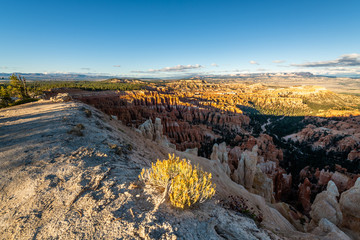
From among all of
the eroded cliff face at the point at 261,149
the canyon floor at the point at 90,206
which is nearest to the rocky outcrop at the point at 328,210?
the eroded cliff face at the point at 261,149

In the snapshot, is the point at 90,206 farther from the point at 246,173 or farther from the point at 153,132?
the point at 153,132

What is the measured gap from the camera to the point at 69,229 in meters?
2.81

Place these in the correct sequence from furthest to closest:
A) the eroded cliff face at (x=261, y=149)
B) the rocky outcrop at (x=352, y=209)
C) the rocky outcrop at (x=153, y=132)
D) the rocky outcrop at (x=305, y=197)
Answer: the rocky outcrop at (x=153, y=132) < the rocky outcrop at (x=305, y=197) < the eroded cliff face at (x=261, y=149) < the rocky outcrop at (x=352, y=209)

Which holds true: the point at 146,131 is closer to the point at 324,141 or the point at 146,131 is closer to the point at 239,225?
the point at 239,225

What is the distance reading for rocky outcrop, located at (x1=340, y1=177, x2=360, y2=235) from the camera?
8.38 metres

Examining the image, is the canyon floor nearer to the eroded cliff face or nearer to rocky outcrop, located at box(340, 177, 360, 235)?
rocky outcrop, located at box(340, 177, 360, 235)

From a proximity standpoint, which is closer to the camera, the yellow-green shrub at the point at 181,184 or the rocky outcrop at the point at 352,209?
the yellow-green shrub at the point at 181,184

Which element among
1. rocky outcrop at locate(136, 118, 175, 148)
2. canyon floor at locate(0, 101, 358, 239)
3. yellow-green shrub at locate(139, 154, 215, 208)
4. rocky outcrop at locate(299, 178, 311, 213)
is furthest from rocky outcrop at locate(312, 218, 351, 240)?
rocky outcrop at locate(299, 178, 311, 213)

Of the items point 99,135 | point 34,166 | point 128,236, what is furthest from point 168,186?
point 99,135

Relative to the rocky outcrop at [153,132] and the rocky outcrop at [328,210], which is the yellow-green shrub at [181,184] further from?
the rocky outcrop at [153,132]

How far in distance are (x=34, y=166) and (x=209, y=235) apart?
17.5 ft

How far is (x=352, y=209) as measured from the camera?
27.8 ft

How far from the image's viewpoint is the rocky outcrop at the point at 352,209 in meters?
8.38

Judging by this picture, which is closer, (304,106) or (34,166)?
(34,166)
